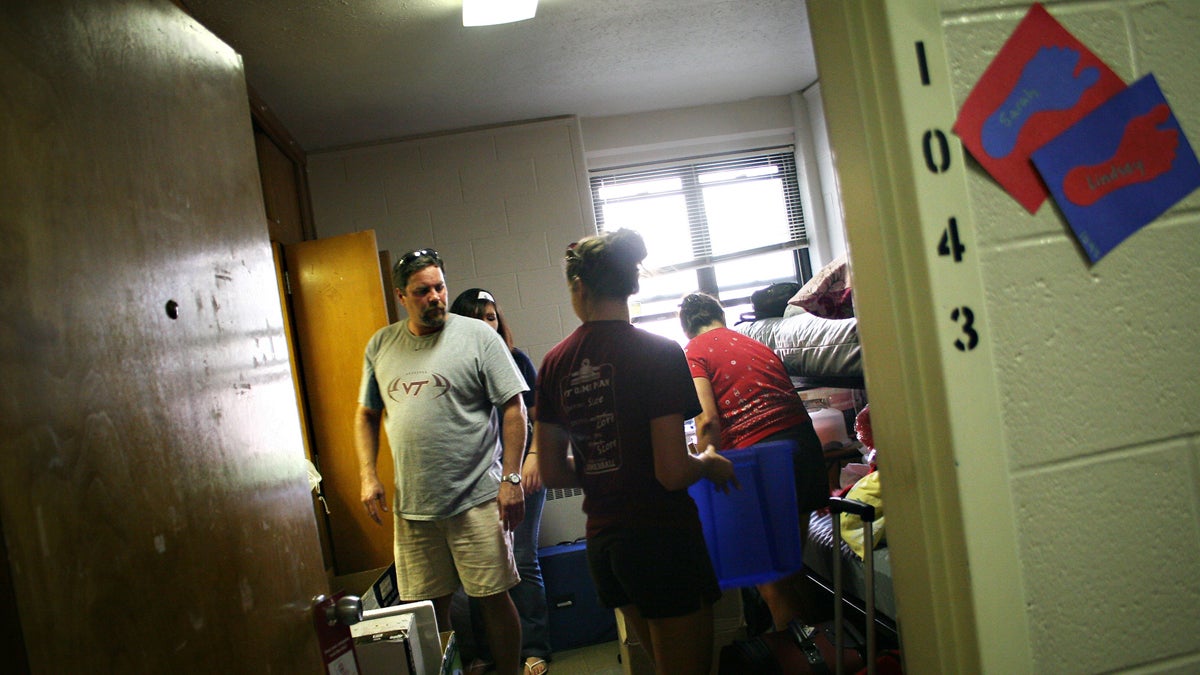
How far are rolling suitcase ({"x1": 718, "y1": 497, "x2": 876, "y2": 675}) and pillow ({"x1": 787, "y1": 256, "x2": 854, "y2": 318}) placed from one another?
3.84 ft

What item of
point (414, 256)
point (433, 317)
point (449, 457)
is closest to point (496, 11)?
point (414, 256)

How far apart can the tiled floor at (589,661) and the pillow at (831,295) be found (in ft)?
5.49

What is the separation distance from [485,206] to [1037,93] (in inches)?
144

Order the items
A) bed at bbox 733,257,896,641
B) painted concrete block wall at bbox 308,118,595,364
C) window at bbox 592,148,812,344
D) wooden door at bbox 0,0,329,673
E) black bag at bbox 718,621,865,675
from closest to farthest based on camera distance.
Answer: wooden door at bbox 0,0,329,673 < black bag at bbox 718,621,865,675 < bed at bbox 733,257,896,641 < painted concrete block wall at bbox 308,118,595,364 < window at bbox 592,148,812,344

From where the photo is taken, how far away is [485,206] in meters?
4.19

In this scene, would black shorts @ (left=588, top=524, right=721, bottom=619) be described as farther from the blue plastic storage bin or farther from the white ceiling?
the white ceiling

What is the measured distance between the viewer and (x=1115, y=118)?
2.52ft

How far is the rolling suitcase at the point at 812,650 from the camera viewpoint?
1836 mm

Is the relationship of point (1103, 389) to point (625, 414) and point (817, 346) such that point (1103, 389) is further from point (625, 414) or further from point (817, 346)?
point (817, 346)

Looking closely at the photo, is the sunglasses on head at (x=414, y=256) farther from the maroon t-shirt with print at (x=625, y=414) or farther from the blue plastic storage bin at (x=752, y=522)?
the blue plastic storage bin at (x=752, y=522)

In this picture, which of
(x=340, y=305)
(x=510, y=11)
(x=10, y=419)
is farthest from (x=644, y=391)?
(x=340, y=305)

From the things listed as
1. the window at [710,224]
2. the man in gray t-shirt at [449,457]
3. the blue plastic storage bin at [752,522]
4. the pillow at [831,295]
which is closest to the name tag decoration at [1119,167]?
the blue plastic storage bin at [752,522]

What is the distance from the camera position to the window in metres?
4.59

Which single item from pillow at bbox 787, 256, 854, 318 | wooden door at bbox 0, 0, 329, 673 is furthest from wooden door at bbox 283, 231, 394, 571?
wooden door at bbox 0, 0, 329, 673
